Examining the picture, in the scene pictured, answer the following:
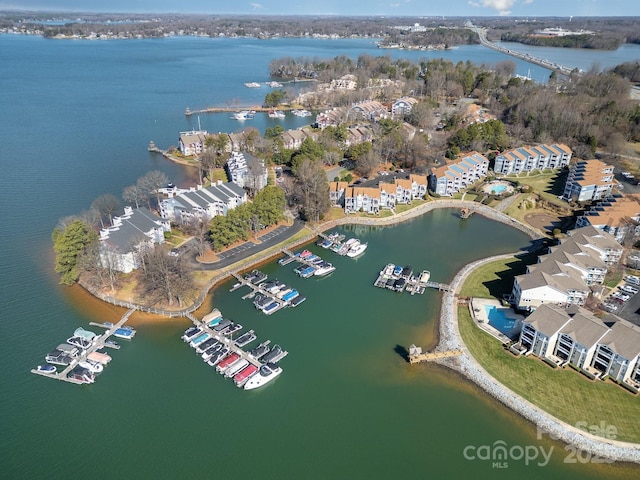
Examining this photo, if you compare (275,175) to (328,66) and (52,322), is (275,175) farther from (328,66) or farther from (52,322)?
(328,66)

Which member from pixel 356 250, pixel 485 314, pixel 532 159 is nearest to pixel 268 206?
pixel 356 250

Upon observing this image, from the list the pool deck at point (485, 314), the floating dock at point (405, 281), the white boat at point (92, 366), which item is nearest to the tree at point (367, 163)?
the floating dock at point (405, 281)

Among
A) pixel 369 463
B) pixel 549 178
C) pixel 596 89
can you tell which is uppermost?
pixel 596 89

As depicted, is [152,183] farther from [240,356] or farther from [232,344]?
[240,356]

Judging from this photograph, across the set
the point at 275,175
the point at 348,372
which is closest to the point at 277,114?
the point at 275,175

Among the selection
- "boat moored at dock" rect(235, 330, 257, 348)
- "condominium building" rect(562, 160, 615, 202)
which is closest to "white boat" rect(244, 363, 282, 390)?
"boat moored at dock" rect(235, 330, 257, 348)

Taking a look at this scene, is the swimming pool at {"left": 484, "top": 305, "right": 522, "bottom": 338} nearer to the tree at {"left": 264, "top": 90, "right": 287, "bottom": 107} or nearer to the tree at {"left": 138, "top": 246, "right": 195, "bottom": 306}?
the tree at {"left": 138, "top": 246, "right": 195, "bottom": 306}

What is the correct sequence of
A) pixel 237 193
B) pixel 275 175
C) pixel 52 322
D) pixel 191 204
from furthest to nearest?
1. pixel 275 175
2. pixel 237 193
3. pixel 191 204
4. pixel 52 322

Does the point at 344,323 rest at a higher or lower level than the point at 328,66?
lower
